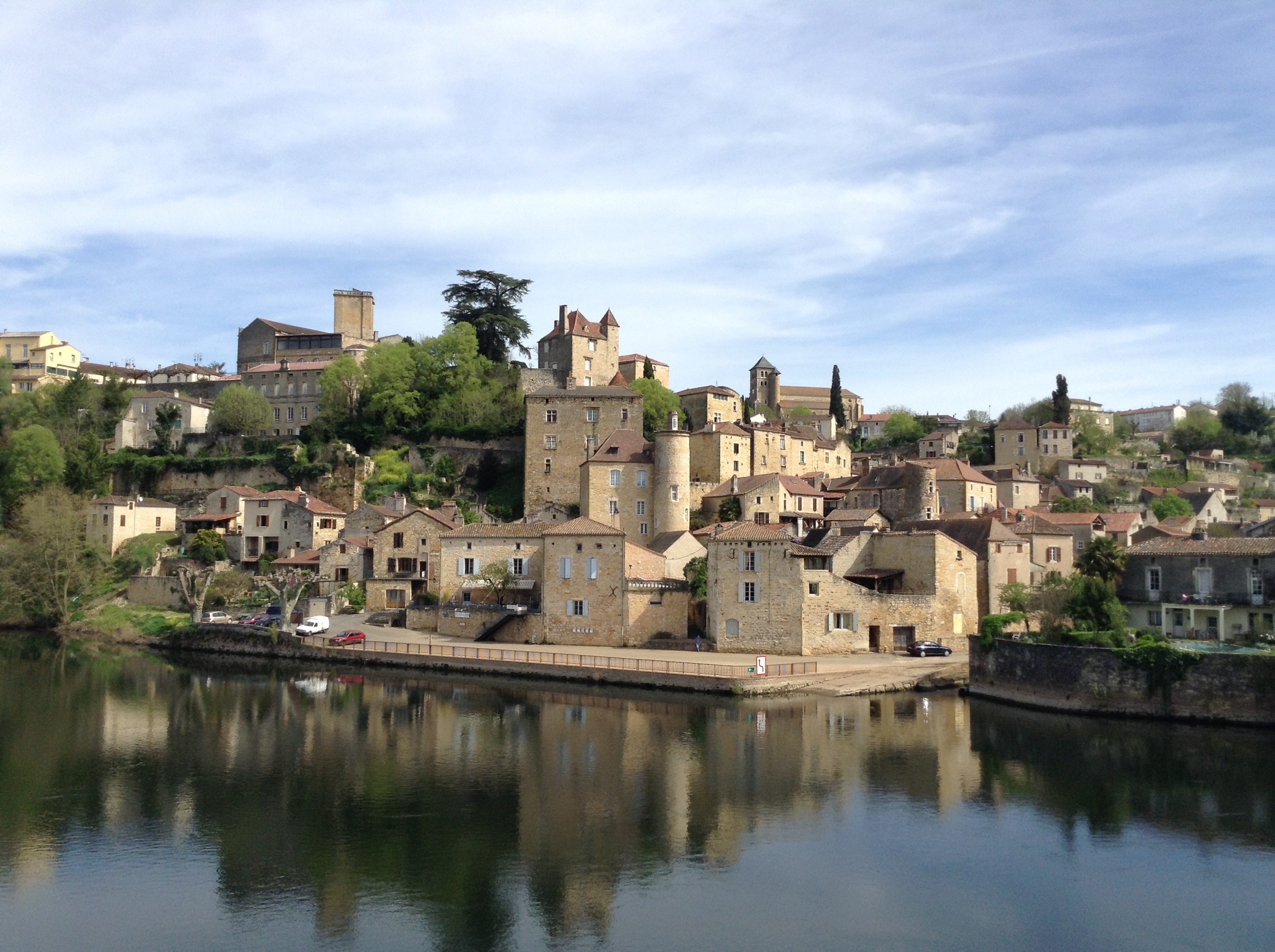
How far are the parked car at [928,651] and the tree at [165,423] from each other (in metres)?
49.2

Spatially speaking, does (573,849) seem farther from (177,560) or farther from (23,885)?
(177,560)

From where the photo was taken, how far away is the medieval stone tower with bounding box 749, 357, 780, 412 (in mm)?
99000

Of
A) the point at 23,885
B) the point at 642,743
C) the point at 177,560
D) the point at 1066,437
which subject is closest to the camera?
the point at 23,885

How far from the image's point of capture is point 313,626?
4644cm

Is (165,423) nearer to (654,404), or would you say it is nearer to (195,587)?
(195,587)

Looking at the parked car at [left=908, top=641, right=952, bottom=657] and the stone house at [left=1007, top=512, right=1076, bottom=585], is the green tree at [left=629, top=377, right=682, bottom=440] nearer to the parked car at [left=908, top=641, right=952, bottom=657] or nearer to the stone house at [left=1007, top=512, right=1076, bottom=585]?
the stone house at [left=1007, top=512, right=1076, bottom=585]

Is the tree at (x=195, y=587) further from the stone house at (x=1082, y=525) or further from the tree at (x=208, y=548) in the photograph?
the stone house at (x=1082, y=525)

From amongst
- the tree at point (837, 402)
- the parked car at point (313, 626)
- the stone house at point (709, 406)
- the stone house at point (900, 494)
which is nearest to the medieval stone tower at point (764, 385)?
the tree at point (837, 402)

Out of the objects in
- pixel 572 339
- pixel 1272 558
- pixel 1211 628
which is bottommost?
pixel 1211 628

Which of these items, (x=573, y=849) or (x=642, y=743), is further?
(x=642, y=743)

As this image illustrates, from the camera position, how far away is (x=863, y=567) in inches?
1721

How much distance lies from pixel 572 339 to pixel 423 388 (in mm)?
9641

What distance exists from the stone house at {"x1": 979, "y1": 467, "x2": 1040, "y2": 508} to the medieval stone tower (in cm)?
3362

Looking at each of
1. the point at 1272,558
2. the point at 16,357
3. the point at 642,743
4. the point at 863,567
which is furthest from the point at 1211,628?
the point at 16,357
